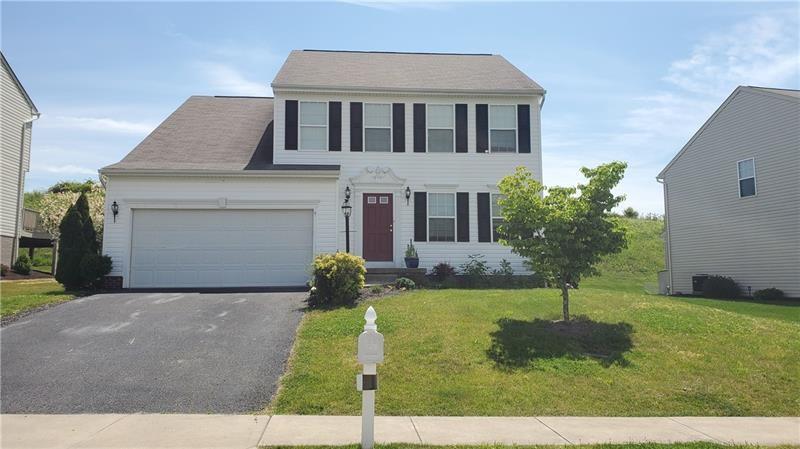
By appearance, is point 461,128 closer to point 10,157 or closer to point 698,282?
point 698,282

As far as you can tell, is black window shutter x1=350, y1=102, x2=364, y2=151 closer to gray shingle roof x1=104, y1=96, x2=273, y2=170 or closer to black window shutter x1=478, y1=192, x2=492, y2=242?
gray shingle roof x1=104, y1=96, x2=273, y2=170

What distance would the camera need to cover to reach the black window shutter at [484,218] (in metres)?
17.6

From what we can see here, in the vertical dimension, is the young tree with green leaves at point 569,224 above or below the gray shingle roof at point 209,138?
below

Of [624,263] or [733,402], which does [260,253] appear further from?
[624,263]

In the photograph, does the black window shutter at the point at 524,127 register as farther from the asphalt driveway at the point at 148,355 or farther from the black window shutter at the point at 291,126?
the asphalt driveway at the point at 148,355

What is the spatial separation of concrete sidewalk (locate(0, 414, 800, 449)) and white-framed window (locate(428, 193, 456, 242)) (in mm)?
10827

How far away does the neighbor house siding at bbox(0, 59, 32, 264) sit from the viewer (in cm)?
2342

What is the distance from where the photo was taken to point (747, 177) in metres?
19.9

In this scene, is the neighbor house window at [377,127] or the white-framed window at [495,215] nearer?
the white-framed window at [495,215]

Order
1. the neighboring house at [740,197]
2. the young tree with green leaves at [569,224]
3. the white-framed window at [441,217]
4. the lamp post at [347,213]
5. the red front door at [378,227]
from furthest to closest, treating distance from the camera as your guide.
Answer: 1. the neighboring house at [740,197]
2. the white-framed window at [441,217]
3. the red front door at [378,227]
4. the lamp post at [347,213]
5. the young tree with green leaves at [569,224]

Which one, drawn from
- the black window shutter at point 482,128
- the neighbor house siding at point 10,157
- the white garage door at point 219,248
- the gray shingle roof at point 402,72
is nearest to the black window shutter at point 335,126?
the gray shingle roof at point 402,72

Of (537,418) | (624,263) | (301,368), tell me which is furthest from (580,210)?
(624,263)

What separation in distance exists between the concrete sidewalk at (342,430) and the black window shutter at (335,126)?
11976mm

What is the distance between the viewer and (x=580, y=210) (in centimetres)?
1063
